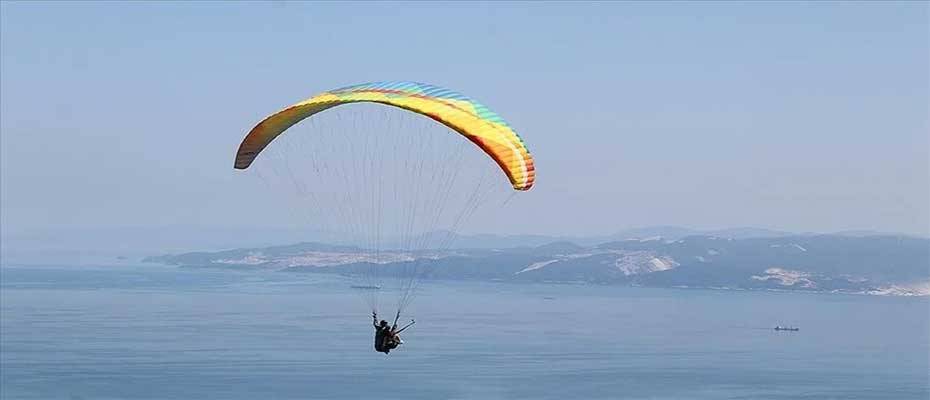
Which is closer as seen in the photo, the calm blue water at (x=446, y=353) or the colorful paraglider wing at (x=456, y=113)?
the colorful paraglider wing at (x=456, y=113)

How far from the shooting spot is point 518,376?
75.7 meters

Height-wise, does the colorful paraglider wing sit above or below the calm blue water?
above

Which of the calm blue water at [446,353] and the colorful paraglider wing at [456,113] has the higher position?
the colorful paraglider wing at [456,113]

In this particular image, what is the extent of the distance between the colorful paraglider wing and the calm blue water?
40.8m

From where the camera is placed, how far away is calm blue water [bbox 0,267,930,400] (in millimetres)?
70562

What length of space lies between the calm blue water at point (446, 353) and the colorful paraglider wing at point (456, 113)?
40.8 m

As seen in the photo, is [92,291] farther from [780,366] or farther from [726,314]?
[780,366]

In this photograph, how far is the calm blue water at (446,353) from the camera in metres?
70.6

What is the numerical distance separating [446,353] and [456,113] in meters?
63.8

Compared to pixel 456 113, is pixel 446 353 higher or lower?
lower

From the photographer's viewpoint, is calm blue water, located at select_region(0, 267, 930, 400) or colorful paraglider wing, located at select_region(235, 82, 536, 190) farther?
calm blue water, located at select_region(0, 267, 930, 400)

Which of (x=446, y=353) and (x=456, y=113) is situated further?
(x=446, y=353)

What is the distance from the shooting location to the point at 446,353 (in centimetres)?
8806

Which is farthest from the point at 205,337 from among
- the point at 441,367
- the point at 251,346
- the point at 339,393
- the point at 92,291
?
the point at 92,291
